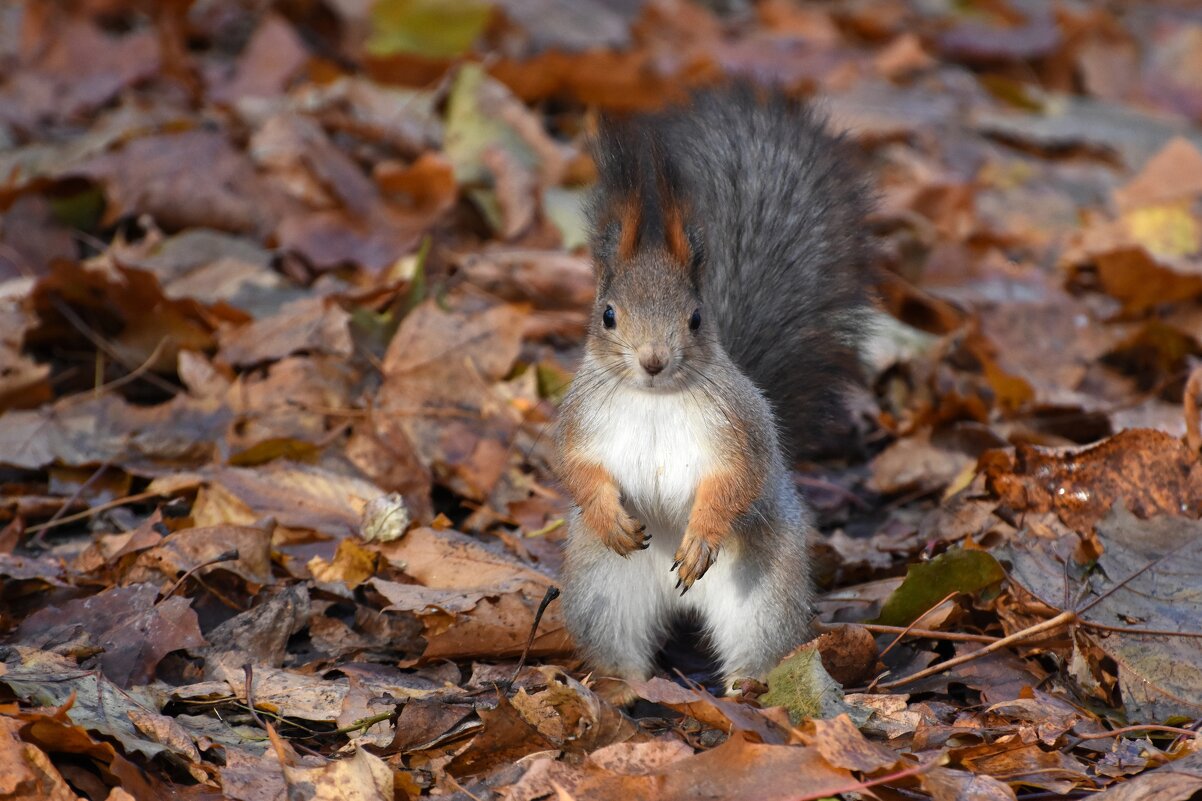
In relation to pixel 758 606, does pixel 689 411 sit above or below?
above

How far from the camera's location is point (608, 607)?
2.35 metres

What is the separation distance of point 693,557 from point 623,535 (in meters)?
0.13

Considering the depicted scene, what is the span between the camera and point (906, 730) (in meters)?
2.13

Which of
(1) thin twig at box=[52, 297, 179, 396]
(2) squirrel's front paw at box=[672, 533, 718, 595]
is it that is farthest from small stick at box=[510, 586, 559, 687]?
(1) thin twig at box=[52, 297, 179, 396]

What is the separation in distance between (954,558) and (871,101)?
344 cm

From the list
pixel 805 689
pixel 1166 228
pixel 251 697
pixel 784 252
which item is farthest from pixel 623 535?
pixel 1166 228

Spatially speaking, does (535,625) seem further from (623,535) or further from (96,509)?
(96,509)

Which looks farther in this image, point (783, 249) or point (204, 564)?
point (783, 249)

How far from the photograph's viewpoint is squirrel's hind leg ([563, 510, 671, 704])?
236 centimetres

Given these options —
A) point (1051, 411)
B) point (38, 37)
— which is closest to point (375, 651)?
point (1051, 411)

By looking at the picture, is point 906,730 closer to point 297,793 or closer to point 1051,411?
point 297,793

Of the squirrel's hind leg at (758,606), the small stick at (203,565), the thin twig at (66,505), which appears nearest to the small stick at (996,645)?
the squirrel's hind leg at (758,606)

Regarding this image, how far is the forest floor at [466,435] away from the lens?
6.75 feet

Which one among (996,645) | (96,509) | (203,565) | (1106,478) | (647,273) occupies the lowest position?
(96,509)
